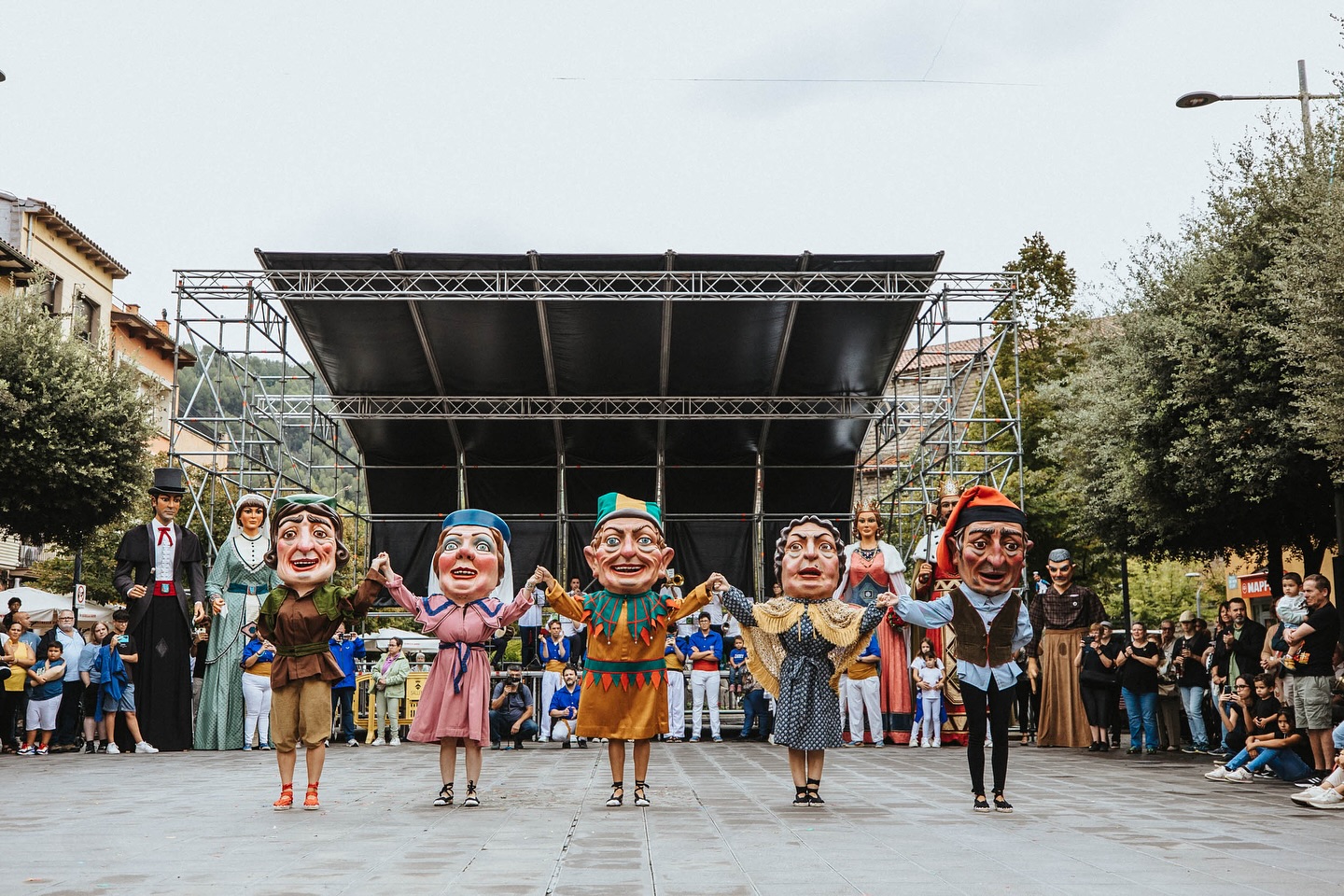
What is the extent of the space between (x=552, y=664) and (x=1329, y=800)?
31.5 ft

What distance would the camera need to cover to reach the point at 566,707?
1544 centimetres

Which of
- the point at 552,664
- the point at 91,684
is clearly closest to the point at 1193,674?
the point at 552,664

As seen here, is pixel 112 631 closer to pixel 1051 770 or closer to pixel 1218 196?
pixel 1051 770

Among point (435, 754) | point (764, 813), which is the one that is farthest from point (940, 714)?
point (764, 813)

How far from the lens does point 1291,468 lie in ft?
41.4

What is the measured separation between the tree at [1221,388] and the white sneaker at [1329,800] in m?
4.12

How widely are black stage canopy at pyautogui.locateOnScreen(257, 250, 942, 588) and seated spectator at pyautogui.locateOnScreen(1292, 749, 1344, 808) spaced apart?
1093 centimetres

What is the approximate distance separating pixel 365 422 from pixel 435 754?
1033 cm

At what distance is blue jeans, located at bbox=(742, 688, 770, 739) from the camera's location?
15852mm

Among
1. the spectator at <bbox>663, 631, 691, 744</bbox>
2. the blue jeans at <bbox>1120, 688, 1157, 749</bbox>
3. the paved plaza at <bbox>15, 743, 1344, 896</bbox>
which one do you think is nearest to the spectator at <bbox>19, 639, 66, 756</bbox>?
the paved plaza at <bbox>15, 743, 1344, 896</bbox>

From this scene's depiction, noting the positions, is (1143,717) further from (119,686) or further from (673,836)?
(119,686)

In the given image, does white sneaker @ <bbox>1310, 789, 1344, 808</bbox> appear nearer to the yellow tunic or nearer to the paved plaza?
the paved plaza

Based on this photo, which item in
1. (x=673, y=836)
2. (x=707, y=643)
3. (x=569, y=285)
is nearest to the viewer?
(x=673, y=836)

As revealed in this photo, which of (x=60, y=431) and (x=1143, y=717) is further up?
(x=60, y=431)
